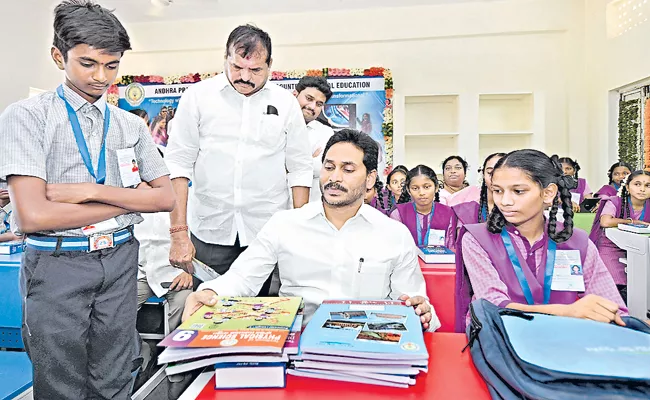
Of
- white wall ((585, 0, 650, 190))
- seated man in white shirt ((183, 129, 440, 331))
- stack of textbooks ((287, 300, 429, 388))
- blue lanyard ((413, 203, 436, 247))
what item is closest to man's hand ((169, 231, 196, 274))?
seated man in white shirt ((183, 129, 440, 331))

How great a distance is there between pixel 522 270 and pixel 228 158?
1.25m

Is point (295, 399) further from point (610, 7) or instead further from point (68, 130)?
point (610, 7)

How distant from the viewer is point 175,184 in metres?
1.98

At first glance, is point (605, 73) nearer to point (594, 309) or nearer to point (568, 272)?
point (568, 272)

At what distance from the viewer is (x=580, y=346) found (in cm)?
80

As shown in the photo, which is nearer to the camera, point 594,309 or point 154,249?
point 594,309

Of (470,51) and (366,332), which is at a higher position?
(470,51)

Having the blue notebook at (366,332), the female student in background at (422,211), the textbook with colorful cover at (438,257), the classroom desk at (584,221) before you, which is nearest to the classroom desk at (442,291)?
the textbook with colorful cover at (438,257)

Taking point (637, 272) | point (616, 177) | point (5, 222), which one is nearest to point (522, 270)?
point (637, 272)

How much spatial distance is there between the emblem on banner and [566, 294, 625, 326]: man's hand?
711cm

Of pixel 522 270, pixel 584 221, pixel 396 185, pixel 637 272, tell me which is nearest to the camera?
pixel 522 270

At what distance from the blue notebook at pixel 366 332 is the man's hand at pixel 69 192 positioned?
73 centimetres

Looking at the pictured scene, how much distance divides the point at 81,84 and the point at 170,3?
591 cm

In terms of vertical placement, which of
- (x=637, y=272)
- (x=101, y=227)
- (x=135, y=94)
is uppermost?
(x=135, y=94)
